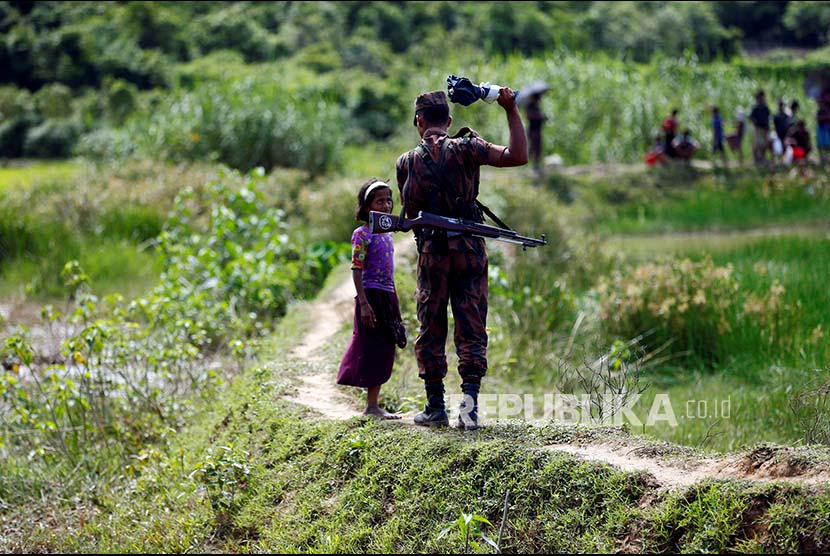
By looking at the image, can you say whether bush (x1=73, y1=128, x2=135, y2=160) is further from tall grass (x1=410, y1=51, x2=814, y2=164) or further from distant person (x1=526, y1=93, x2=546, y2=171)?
distant person (x1=526, y1=93, x2=546, y2=171)

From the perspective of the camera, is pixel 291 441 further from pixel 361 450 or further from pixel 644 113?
pixel 644 113

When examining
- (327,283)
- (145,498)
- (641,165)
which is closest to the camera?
(145,498)

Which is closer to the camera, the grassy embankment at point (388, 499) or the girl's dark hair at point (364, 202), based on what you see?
the grassy embankment at point (388, 499)

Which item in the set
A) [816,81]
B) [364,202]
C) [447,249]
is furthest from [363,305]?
[816,81]

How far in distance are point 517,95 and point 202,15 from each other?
92.1ft

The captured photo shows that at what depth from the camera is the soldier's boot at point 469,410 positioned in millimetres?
5207

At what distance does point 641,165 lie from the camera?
742 inches

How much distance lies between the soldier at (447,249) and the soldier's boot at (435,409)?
3.5 inches

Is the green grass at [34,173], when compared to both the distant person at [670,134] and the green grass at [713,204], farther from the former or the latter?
the distant person at [670,134]

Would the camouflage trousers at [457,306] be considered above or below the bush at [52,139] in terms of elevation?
below

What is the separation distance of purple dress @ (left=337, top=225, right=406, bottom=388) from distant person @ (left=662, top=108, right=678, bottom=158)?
1336 cm

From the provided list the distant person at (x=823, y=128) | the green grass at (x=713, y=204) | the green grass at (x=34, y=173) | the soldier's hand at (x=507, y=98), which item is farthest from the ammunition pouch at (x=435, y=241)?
the distant person at (x=823, y=128)

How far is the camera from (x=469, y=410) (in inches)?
205

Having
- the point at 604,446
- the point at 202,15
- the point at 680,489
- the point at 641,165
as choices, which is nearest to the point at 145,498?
the point at 604,446
